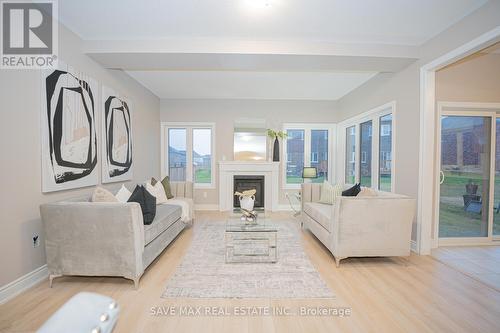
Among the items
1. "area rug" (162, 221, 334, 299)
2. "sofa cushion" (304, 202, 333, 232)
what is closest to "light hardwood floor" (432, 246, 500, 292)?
"sofa cushion" (304, 202, 333, 232)

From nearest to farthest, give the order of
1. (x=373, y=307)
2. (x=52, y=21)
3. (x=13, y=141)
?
1. (x=373, y=307)
2. (x=13, y=141)
3. (x=52, y=21)

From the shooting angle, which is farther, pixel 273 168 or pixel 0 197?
pixel 273 168

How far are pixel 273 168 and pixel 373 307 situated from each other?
160 inches

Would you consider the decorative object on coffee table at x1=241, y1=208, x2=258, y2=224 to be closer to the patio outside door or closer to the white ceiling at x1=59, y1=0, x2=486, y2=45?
the white ceiling at x1=59, y1=0, x2=486, y2=45

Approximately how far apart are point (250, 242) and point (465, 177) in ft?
11.1

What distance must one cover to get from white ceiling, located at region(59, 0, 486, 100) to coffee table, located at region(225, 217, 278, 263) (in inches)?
89.6

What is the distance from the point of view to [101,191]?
2.66 metres

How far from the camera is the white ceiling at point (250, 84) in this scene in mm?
4305

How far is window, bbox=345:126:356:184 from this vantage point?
5361mm

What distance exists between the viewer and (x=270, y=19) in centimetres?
267

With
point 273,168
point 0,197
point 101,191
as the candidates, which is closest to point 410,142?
point 273,168

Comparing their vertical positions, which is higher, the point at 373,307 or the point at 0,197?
the point at 0,197

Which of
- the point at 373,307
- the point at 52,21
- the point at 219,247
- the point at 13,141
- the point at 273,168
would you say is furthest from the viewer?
the point at 273,168

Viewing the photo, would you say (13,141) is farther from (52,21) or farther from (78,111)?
(52,21)
